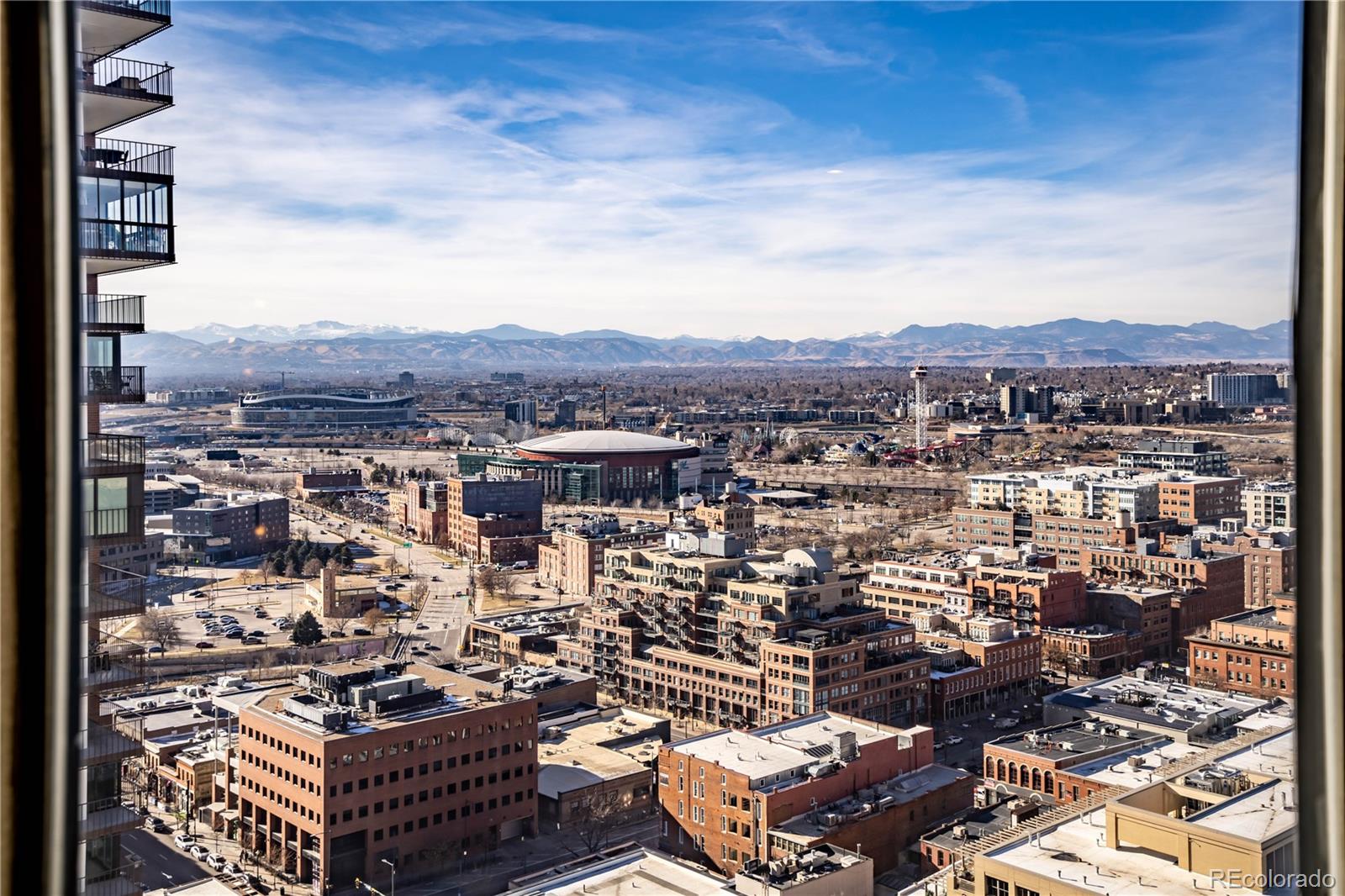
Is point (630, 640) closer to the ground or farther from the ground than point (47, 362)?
closer to the ground

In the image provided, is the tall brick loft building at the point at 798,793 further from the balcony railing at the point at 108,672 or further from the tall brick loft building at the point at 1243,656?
the balcony railing at the point at 108,672

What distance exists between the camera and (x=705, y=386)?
6106 centimetres

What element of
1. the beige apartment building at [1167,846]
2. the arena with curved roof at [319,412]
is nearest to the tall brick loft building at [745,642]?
the beige apartment building at [1167,846]

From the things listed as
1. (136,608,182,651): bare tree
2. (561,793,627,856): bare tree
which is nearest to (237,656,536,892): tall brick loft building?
(561,793,627,856): bare tree

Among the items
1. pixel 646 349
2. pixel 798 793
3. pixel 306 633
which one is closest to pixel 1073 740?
pixel 798 793

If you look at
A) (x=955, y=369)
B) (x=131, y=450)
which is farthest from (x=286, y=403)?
(x=955, y=369)

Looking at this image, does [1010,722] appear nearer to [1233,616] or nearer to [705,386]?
[1233,616]

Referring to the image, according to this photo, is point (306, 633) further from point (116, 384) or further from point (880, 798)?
point (116, 384)

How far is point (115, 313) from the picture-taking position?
2.51 metres

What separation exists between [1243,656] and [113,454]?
8770 millimetres

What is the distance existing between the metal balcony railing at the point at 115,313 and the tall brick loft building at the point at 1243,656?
27.3ft

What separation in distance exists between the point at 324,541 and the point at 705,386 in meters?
44.8

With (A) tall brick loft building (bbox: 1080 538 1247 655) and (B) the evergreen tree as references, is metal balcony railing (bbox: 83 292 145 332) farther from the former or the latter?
(A) tall brick loft building (bbox: 1080 538 1247 655)

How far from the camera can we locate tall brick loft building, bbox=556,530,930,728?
28.1ft
